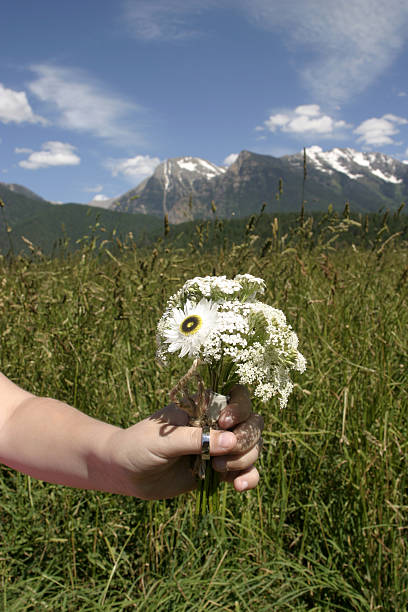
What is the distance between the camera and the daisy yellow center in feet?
3.88

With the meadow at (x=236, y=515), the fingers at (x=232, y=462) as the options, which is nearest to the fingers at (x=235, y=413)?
the fingers at (x=232, y=462)

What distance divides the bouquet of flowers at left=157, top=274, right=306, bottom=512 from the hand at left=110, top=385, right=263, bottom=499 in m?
0.05

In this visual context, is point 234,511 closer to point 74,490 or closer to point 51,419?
point 74,490

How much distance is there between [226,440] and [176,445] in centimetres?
15

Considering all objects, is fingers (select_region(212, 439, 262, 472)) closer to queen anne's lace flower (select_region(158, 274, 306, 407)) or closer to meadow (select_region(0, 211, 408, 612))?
queen anne's lace flower (select_region(158, 274, 306, 407))

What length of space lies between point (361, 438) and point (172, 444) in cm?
146

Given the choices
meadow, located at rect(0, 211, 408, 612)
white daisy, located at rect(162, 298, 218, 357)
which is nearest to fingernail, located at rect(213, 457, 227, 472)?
white daisy, located at rect(162, 298, 218, 357)

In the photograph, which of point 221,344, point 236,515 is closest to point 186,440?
point 221,344

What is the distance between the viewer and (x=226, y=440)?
1144mm

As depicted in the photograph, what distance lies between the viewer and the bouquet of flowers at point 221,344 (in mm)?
1157

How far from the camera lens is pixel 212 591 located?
1.87m

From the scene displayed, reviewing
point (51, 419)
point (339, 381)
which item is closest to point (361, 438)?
point (339, 381)

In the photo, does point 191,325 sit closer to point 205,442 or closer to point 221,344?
point 221,344

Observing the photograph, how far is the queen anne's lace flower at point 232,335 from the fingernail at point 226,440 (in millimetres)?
159
